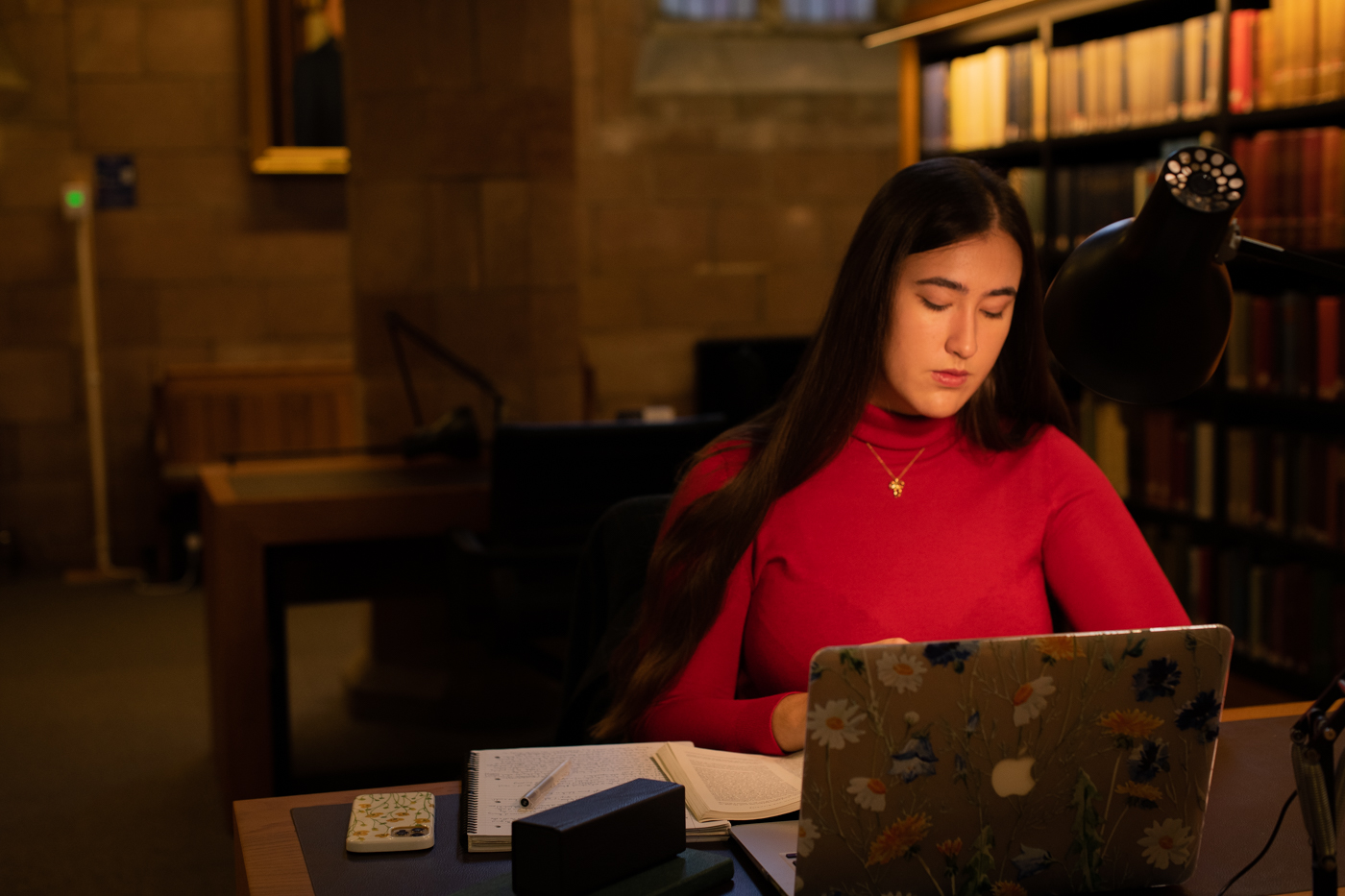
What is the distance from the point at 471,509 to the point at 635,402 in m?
2.48

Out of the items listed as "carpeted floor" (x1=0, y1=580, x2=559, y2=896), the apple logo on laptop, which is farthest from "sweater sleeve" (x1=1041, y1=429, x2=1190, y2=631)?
"carpeted floor" (x1=0, y1=580, x2=559, y2=896)

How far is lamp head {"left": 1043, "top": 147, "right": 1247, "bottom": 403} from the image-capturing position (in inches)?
31.6

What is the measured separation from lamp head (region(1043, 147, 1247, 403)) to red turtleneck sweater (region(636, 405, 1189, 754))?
0.58 meters

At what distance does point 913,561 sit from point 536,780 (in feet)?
1.66

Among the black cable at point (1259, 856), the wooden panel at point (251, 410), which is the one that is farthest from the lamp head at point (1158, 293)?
the wooden panel at point (251, 410)

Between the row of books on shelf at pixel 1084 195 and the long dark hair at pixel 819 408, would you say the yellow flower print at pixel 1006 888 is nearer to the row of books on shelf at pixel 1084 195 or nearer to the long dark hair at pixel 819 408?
the long dark hair at pixel 819 408

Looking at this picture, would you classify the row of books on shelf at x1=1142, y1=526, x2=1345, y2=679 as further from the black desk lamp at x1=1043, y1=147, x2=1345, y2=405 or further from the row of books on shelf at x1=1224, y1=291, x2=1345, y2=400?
the black desk lamp at x1=1043, y1=147, x2=1345, y2=405

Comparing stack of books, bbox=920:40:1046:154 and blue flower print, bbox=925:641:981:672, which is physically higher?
stack of books, bbox=920:40:1046:154

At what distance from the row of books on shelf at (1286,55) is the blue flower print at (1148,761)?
2532mm

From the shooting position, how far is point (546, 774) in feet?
3.89

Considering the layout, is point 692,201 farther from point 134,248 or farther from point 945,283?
point 945,283

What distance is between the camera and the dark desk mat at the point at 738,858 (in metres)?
1.00

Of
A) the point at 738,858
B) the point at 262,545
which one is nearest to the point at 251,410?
the point at 262,545

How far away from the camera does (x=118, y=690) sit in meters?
3.84
